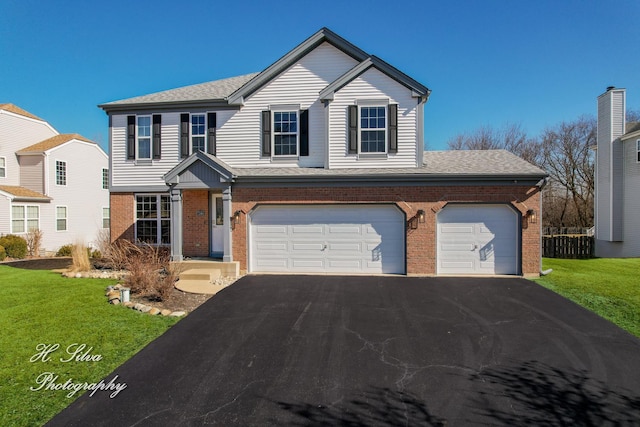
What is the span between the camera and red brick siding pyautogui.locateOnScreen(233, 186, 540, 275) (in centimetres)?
1130

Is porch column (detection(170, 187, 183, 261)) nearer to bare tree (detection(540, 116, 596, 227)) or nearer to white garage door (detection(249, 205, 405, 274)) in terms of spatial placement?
white garage door (detection(249, 205, 405, 274))

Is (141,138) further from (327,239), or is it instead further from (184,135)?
(327,239)

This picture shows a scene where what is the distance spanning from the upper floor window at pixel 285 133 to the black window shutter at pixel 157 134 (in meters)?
4.88

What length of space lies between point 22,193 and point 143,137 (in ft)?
42.4

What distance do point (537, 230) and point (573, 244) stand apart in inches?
428

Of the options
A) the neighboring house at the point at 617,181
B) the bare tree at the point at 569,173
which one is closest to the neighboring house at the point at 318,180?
the neighboring house at the point at 617,181

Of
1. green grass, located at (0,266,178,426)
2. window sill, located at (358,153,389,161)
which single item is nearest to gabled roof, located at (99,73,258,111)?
window sill, located at (358,153,389,161)

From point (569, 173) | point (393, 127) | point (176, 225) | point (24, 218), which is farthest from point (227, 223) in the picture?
point (569, 173)

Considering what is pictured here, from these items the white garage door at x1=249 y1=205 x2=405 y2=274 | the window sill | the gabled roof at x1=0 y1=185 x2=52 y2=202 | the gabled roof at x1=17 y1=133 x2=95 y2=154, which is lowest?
the white garage door at x1=249 y1=205 x2=405 y2=274

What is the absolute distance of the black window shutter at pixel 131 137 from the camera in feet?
45.5

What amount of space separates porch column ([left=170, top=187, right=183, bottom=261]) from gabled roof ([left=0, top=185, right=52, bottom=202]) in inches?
579

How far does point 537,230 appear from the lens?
36.9ft

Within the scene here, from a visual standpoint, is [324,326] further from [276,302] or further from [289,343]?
[276,302]

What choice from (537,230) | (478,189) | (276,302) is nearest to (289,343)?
(276,302)
